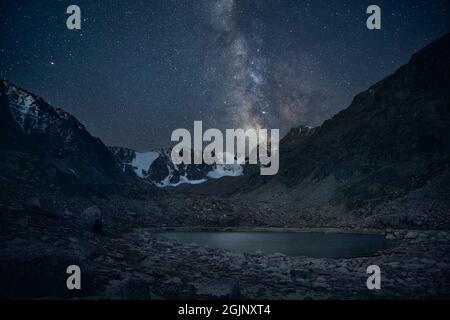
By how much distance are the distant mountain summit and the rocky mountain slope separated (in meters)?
53.7

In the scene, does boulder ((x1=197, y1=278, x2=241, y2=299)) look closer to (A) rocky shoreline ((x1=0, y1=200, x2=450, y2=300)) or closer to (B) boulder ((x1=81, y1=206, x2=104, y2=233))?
(A) rocky shoreline ((x1=0, y1=200, x2=450, y2=300))

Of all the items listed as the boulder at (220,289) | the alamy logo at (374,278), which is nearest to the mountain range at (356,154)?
the alamy logo at (374,278)

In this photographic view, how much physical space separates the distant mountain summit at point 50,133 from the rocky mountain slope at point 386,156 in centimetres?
5368

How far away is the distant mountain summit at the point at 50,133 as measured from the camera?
84000 mm

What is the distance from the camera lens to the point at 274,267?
52.2 ft

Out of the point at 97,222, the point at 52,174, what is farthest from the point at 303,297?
the point at 52,174

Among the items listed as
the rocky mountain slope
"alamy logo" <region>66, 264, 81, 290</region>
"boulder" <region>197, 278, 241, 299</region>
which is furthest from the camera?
the rocky mountain slope

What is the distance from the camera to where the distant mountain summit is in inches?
3307

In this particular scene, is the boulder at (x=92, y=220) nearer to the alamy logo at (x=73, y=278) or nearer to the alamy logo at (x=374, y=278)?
the alamy logo at (x=73, y=278)

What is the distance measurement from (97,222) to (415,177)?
62556 millimetres

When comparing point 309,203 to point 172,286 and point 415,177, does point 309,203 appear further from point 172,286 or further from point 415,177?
point 172,286

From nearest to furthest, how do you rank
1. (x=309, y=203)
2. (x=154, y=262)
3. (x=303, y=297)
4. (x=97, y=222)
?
(x=303, y=297), (x=154, y=262), (x=97, y=222), (x=309, y=203)

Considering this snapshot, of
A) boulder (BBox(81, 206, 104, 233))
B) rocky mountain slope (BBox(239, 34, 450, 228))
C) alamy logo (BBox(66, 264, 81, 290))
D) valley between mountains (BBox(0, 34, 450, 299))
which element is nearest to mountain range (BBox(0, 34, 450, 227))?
rocky mountain slope (BBox(239, 34, 450, 228))

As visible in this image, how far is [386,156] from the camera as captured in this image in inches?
3199
